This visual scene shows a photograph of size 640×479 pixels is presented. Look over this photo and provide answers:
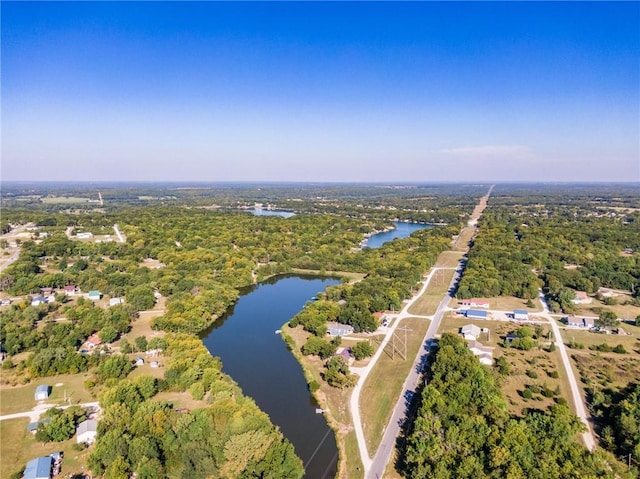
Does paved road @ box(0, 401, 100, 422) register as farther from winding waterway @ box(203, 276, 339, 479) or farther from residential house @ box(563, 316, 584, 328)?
residential house @ box(563, 316, 584, 328)

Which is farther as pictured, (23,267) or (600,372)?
(23,267)

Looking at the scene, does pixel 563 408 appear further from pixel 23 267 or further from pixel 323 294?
pixel 23 267

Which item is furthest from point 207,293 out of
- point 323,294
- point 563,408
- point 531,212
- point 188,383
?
point 531,212

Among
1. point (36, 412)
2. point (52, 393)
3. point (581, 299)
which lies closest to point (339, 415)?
point (36, 412)

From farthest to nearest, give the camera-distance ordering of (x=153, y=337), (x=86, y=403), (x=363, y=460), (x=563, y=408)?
(x=153, y=337), (x=86, y=403), (x=563, y=408), (x=363, y=460)

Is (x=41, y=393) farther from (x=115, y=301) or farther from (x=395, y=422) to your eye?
(x=395, y=422)

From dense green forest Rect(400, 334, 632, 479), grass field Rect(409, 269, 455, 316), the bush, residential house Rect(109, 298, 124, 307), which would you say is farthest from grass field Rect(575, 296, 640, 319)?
residential house Rect(109, 298, 124, 307)

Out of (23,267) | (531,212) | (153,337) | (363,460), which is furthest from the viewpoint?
(531,212)
